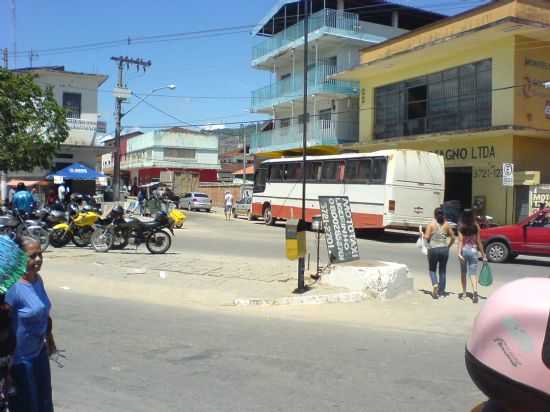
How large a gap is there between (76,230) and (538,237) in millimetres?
12405

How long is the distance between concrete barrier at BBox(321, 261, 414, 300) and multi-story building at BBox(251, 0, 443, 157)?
25439mm

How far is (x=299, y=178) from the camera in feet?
92.5

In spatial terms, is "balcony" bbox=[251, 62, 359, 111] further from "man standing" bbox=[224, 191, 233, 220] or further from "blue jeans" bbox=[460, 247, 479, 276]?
"blue jeans" bbox=[460, 247, 479, 276]

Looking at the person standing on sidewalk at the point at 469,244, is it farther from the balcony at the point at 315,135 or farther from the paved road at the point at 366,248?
the balcony at the point at 315,135

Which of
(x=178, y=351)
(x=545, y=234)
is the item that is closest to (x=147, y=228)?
(x=178, y=351)

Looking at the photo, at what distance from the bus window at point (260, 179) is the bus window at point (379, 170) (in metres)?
9.01

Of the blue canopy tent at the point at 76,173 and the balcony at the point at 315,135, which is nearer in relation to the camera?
the blue canopy tent at the point at 76,173

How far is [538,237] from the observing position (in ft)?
52.7

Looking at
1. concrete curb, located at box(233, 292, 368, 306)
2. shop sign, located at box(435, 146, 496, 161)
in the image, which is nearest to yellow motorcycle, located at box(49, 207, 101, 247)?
concrete curb, located at box(233, 292, 368, 306)

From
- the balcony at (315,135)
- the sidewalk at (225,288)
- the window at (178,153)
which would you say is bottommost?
the sidewalk at (225,288)

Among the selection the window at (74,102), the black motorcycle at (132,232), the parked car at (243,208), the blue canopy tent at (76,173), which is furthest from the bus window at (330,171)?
the window at (74,102)

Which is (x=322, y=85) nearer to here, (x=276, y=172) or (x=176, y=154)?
(x=276, y=172)

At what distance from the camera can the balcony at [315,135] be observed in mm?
36219

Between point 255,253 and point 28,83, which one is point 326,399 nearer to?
point 255,253
